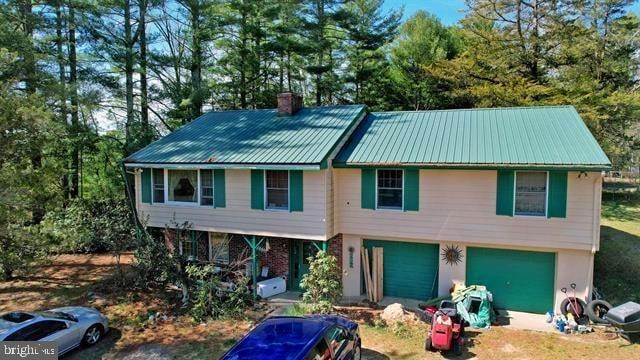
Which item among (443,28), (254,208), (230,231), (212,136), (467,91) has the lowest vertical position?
(230,231)

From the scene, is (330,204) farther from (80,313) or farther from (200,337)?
(80,313)

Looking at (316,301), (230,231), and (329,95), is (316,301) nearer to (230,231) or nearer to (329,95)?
(230,231)

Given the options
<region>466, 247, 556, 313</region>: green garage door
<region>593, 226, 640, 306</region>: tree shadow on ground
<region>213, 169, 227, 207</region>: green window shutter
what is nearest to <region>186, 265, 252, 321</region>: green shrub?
<region>213, 169, 227, 207</region>: green window shutter

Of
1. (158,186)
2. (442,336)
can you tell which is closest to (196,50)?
(158,186)

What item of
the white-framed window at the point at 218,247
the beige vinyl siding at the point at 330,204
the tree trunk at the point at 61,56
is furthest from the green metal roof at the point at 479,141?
the tree trunk at the point at 61,56

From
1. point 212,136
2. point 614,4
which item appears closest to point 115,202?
point 212,136
